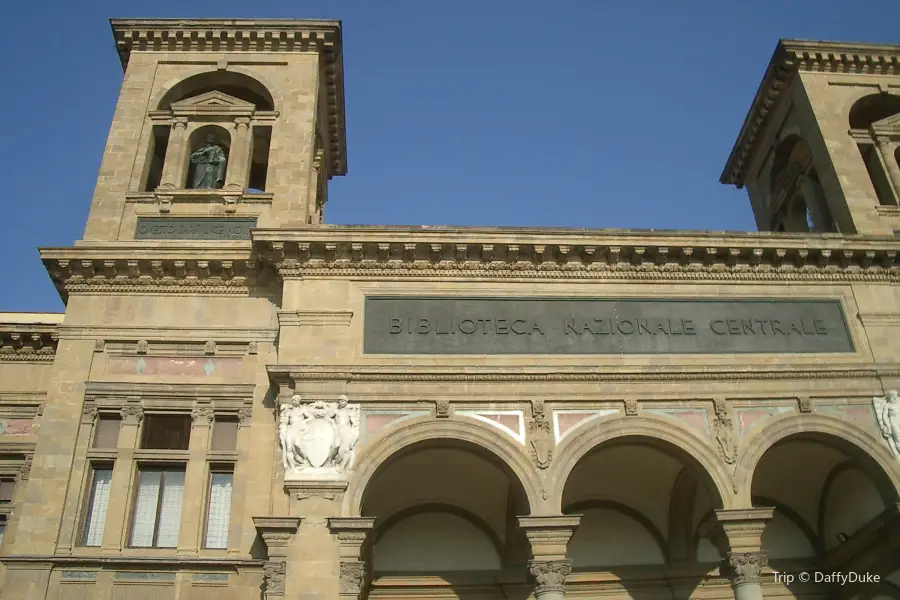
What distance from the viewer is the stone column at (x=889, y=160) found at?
2184cm

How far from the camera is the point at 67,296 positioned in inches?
730

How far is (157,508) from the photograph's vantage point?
1603cm

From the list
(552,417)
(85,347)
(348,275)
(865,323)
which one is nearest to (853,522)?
(865,323)

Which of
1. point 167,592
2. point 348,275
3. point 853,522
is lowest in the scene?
point 167,592

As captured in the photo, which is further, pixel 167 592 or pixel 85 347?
pixel 85 347

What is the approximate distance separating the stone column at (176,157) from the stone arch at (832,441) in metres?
13.5

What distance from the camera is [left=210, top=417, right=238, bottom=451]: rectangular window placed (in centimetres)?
1655

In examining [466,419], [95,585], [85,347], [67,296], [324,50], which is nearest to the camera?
[95,585]

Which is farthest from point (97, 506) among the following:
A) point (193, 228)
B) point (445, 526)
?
point (445, 526)

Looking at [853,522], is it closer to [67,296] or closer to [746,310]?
[746,310]

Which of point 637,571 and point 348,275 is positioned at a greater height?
point 348,275

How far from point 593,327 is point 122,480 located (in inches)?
366

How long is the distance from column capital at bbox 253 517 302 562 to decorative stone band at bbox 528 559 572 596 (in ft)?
13.5

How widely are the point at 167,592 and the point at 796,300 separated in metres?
13.3
